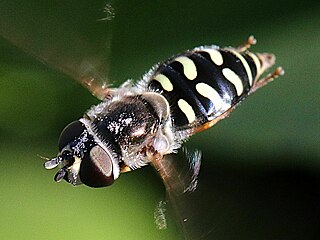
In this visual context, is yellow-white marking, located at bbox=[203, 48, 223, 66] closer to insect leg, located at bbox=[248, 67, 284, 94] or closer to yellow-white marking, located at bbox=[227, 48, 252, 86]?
yellow-white marking, located at bbox=[227, 48, 252, 86]

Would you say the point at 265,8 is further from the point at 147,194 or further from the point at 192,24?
the point at 147,194

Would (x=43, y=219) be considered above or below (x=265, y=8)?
below

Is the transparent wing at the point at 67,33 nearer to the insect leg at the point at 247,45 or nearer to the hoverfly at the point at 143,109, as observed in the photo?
the hoverfly at the point at 143,109

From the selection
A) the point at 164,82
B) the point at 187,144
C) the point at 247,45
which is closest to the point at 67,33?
the point at 164,82

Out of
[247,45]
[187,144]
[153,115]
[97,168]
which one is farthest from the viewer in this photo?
[247,45]

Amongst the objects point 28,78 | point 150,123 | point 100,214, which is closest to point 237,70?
point 150,123

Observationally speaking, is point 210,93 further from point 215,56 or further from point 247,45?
point 247,45

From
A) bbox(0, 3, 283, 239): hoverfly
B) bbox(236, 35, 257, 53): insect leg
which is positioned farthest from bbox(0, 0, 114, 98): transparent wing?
bbox(236, 35, 257, 53): insect leg
